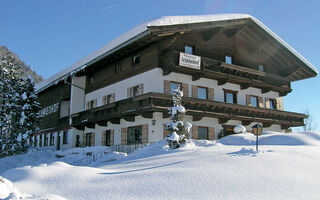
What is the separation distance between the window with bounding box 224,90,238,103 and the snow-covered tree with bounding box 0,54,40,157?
17.8 metres

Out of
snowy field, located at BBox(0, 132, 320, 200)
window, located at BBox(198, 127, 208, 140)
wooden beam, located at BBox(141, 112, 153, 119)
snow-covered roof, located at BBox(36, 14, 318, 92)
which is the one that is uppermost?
snow-covered roof, located at BBox(36, 14, 318, 92)

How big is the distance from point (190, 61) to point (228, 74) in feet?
12.3

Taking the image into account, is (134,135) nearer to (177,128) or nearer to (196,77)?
(196,77)

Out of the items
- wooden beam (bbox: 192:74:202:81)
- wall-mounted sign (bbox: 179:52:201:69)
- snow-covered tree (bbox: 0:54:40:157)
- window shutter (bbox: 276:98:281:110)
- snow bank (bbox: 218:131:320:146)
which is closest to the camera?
snow bank (bbox: 218:131:320:146)

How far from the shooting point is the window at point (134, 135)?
68.8 feet

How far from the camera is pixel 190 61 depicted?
20.7 metres

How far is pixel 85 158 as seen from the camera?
2109cm

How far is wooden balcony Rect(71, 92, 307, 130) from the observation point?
1898cm

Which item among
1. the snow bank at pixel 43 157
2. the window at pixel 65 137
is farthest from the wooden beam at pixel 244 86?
the window at pixel 65 137

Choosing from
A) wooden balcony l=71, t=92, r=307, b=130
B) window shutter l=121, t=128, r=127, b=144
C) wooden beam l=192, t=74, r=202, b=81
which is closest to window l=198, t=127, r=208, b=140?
wooden balcony l=71, t=92, r=307, b=130

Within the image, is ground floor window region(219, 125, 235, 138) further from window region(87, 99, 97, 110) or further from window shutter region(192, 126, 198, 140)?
window region(87, 99, 97, 110)

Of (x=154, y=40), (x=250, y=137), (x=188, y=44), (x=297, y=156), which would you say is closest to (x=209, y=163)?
(x=297, y=156)

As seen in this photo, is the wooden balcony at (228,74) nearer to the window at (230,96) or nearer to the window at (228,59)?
the window at (230,96)

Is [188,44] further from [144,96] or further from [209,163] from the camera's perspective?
[209,163]
